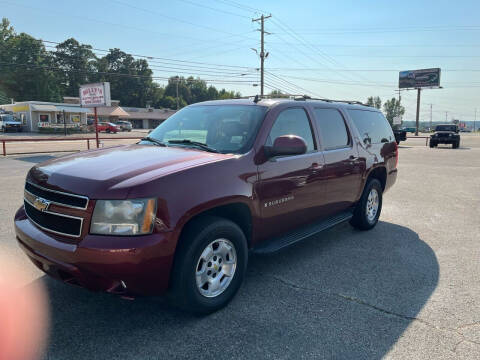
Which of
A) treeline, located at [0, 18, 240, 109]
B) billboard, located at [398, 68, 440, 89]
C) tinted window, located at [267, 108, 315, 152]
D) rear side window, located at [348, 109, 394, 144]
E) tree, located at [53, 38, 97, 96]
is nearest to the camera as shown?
tinted window, located at [267, 108, 315, 152]

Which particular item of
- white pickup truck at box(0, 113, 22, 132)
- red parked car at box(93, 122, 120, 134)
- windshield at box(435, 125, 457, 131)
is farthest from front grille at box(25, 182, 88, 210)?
red parked car at box(93, 122, 120, 134)

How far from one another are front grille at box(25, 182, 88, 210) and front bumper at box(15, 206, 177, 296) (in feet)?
0.80

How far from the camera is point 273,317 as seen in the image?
301 centimetres

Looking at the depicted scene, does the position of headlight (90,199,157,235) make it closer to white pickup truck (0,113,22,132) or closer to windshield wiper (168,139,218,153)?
windshield wiper (168,139,218,153)

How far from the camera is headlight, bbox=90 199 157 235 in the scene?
2465mm

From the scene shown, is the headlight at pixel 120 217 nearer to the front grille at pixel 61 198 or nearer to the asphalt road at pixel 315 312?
the front grille at pixel 61 198

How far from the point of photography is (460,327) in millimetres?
2932

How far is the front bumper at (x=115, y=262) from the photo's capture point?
240 centimetres

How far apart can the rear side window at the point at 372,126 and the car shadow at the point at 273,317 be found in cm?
201

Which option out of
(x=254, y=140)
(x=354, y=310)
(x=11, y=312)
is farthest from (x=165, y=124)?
(x=354, y=310)

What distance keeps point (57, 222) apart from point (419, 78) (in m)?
82.1

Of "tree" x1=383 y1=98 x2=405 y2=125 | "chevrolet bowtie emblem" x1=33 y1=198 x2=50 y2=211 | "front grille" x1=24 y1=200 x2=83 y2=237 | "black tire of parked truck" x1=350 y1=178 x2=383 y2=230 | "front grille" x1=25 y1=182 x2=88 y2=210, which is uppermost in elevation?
"tree" x1=383 y1=98 x2=405 y2=125

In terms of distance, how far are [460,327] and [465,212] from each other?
4.68 meters

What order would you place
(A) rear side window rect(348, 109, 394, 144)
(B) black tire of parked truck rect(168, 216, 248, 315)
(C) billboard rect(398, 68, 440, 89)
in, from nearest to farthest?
(B) black tire of parked truck rect(168, 216, 248, 315)
(A) rear side window rect(348, 109, 394, 144)
(C) billboard rect(398, 68, 440, 89)
